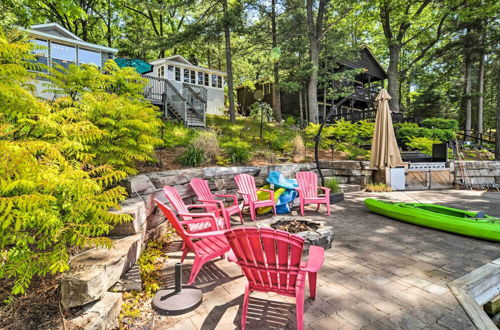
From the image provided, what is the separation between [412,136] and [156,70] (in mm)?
15173

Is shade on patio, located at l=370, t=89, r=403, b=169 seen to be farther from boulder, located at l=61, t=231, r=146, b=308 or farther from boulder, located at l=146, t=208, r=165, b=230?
boulder, located at l=61, t=231, r=146, b=308

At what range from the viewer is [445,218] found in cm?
452

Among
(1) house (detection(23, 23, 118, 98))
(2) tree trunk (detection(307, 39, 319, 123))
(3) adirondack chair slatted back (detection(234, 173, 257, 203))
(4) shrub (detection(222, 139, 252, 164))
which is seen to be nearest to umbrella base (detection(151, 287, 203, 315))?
(3) adirondack chair slatted back (detection(234, 173, 257, 203))

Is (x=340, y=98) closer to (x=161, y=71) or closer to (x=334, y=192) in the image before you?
(x=161, y=71)

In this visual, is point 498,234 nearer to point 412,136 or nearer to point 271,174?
point 271,174

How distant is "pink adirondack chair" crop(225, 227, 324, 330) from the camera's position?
202 centimetres

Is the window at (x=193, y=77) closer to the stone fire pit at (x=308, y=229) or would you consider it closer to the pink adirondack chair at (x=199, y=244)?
the stone fire pit at (x=308, y=229)

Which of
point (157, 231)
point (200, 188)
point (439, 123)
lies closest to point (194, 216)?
point (157, 231)

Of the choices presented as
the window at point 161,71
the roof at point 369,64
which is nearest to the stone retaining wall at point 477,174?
the roof at point 369,64

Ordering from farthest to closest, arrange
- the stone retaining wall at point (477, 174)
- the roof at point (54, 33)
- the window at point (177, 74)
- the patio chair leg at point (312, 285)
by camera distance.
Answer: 1. the window at point (177, 74)
2. the roof at point (54, 33)
3. the stone retaining wall at point (477, 174)
4. the patio chair leg at point (312, 285)

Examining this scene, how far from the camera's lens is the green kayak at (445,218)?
13.3ft

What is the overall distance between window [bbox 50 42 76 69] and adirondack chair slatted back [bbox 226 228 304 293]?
15.0 m

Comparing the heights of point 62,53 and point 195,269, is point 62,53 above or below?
above

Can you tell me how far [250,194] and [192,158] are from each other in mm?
1622
